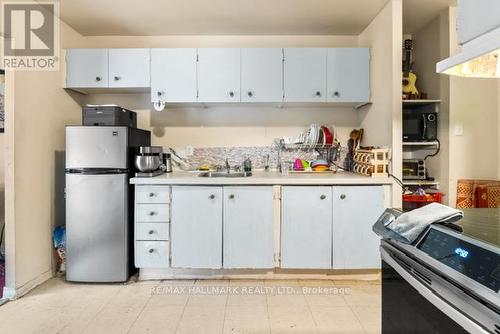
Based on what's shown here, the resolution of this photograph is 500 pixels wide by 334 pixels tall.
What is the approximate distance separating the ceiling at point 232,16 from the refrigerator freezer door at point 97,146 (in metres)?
1.06

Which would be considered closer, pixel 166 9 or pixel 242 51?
pixel 166 9

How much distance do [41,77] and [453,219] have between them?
3.11m

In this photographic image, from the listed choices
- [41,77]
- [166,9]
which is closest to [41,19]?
[41,77]

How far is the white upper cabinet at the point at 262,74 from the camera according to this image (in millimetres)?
2943

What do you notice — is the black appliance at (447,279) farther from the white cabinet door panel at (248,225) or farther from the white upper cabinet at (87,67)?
the white upper cabinet at (87,67)

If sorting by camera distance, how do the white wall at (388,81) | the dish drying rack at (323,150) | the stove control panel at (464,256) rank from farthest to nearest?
the dish drying rack at (323,150) < the white wall at (388,81) < the stove control panel at (464,256)

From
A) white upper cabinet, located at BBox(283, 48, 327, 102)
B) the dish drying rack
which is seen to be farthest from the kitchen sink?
white upper cabinet, located at BBox(283, 48, 327, 102)

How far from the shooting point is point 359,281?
276cm

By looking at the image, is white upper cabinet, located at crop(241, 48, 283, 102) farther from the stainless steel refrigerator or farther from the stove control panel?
the stove control panel

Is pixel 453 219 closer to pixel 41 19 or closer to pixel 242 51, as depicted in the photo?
pixel 242 51

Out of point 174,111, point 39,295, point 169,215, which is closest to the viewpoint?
point 39,295

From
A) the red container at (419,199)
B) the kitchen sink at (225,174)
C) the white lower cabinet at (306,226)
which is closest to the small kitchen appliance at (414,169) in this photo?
the red container at (419,199)

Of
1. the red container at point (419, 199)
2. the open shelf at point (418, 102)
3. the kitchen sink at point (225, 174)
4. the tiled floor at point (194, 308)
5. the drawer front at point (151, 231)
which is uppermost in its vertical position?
the open shelf at point (418, 102)

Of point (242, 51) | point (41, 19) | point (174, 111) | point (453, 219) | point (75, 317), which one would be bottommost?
point (75, 317)
